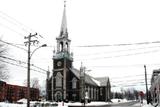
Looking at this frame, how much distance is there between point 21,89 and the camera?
100188 mm

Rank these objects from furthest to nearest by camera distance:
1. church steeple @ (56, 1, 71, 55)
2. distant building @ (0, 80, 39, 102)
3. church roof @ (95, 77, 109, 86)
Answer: church roof @ (95, 77, 109, 86), distant building @ (0, 80, 39, 102), church steeple @ (56, 1, 71, 55)

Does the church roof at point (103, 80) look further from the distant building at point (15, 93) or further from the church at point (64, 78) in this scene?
the distant building at point (15, 93)

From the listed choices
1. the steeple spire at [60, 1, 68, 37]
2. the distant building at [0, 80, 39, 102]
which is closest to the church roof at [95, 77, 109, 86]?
the distant building at [0, 80, 39, 102]

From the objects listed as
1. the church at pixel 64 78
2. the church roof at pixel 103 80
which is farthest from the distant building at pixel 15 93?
the church roof at pixel 103 80

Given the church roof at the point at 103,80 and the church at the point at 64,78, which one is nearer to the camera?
the church at the point at 64,78

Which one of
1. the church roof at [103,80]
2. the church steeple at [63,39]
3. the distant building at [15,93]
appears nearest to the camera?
the church steeple at [63,39]

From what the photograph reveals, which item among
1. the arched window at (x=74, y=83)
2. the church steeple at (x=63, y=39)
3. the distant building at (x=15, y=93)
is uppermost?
the church steeple at (x=63, y=39)

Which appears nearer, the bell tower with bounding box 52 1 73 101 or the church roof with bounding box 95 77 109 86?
the bell tower with bounding box 52 1 73 101

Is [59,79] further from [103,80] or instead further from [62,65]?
[103,80]

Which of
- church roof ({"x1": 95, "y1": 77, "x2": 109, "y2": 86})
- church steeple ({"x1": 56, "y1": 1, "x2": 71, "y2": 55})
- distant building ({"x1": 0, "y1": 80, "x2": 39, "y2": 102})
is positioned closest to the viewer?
church steeple ({"x1": 56, "y1": 1, "x2": 71, "y2": 55})

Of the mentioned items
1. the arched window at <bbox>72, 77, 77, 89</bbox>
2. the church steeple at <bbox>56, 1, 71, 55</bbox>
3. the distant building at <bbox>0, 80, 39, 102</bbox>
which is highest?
the church steeple at <bbox>56, 1, 71, 55</bbox>

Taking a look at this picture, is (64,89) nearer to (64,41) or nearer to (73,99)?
(73,99)

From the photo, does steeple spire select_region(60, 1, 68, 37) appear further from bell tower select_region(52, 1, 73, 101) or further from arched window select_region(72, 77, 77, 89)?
arched window select_region(72, 77, 77, 89)

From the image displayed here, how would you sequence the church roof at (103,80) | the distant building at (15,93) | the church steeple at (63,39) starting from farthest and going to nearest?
the church roof at (103,80), the distant building at (15,93), the church steeple at (63,39)
